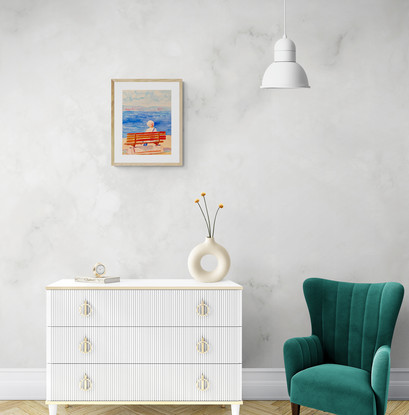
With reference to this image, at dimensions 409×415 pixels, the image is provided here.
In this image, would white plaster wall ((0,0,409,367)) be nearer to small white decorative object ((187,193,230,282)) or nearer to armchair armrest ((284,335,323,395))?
small white decorative object ((187,193,230,282))

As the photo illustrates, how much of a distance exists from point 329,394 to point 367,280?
42.2 inches

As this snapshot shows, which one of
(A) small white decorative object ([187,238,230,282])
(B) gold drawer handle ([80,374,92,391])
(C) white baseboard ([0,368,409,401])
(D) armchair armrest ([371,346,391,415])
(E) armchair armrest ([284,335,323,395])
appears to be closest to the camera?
(D) armchair armrest ([371,346,391,415])

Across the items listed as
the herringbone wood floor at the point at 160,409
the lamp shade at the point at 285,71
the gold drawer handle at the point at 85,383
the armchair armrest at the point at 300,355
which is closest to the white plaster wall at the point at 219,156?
the herringbone wood floor at the point at 160,409

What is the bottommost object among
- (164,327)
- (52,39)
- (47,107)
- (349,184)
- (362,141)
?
(164,327)

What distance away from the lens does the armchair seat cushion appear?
102 inches

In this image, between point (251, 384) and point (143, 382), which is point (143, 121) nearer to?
point (143, 382)

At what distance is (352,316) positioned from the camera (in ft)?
10.2

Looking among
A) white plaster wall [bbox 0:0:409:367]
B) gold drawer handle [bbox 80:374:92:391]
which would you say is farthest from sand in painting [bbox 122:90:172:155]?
gold drawer handle [bbox 80:374:92:391]

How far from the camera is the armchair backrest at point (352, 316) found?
2.99 m

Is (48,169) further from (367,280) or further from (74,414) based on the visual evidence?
(367,280)

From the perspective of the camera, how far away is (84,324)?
9.82ft

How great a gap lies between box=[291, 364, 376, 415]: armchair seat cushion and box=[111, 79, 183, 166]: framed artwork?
1.66 m

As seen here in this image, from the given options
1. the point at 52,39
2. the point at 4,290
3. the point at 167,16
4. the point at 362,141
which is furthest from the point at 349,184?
the point at 4,290

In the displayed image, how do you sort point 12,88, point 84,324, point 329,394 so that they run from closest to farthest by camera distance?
1. point 329,394
2. point 84,324
3. point 12,88
